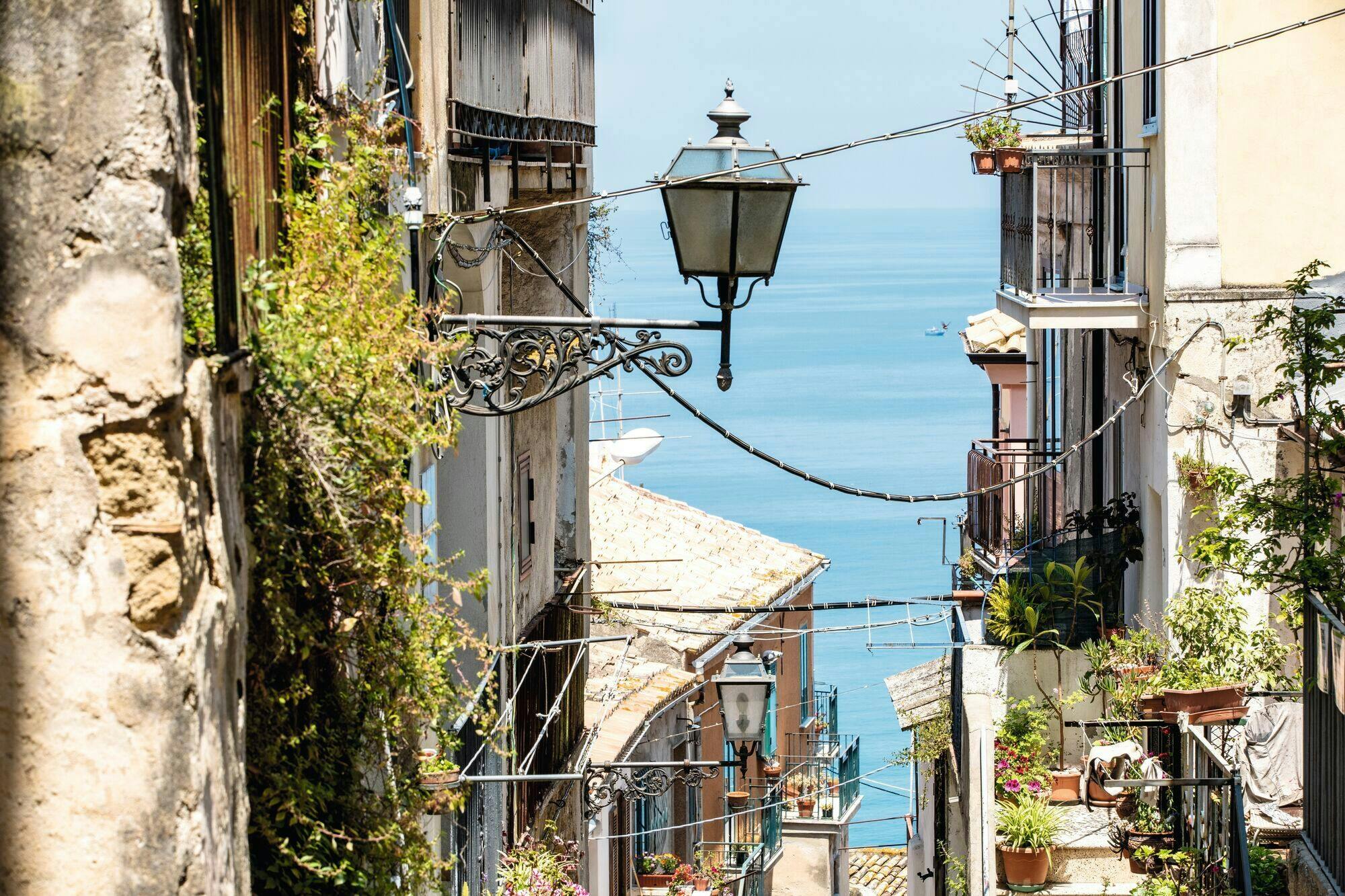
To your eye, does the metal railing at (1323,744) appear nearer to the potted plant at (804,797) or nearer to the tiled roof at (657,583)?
the tiled roof at (657,583)

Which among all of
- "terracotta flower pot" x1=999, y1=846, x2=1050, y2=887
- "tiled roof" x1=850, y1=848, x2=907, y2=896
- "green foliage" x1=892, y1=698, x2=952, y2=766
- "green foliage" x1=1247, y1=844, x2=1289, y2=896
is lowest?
"tiled roof" x1=850, y1=848, x2=907, y2=896

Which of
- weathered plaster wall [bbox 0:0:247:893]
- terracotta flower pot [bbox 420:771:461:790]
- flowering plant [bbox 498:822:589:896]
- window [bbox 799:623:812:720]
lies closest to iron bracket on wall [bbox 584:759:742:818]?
flowering plant [bbox 498:822:589:896]

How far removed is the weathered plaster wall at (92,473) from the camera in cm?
305

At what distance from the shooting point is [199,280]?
373 centimetres

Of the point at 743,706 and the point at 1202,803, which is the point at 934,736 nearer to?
the point at 743,706

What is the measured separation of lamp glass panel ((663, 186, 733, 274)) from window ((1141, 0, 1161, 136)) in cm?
774

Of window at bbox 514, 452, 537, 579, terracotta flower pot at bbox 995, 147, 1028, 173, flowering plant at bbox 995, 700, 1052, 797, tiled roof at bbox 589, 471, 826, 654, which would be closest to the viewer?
window at bbox 514, 452, 537, 579

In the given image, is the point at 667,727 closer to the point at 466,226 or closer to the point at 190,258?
the point at 466,226

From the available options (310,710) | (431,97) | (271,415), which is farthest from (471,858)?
(271,415)

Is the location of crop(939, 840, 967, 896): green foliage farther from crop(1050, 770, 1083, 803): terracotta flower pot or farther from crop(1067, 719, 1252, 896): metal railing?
crop(1067, 719, 1252, 896): metal railing

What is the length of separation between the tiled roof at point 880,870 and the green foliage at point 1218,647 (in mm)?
25236

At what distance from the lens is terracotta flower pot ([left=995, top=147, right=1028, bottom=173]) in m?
14.2

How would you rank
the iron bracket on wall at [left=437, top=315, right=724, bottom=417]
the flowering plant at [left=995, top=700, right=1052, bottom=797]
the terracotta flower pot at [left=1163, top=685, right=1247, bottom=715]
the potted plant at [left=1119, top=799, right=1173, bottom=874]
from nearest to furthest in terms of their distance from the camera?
1. the iron bracket on wall at [left=437, top=315, right=724, bottom=417]
2. the terracotta flower pot at [left=1163, top=685, right=1247, bottom=715]
3. the potted plant at [left=1119, top=799, right=1173, bottom=874]
4. the flowering plant at [left=995, top=700, right=1052, bottom=797]

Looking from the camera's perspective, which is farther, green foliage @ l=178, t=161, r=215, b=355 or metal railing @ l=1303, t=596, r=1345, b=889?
metal railing @ l=1303, t=596, r=1345, b=889
